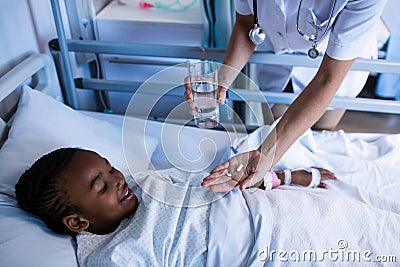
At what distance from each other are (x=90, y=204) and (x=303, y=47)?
924 millimetres

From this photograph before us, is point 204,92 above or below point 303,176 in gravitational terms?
above

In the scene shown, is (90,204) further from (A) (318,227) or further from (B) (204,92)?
(A) (318,227)

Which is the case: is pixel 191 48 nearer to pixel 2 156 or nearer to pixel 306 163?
pixel 306 163

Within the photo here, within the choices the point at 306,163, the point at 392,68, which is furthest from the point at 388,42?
the point at 306,163

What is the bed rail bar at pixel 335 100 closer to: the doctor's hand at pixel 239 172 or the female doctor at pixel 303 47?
the female doctor at pixel 303 47

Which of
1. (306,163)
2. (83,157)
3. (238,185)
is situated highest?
(83,157)

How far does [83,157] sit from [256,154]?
511 millimetres

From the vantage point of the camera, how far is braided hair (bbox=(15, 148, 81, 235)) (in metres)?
1.10

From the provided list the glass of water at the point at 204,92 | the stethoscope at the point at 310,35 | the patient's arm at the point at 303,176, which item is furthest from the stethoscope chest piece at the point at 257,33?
the patient's arm at the point at 303,176

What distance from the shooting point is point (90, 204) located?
3.78 ft

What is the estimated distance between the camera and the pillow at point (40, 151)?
1.07 metres

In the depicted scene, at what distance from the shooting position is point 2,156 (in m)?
1.32

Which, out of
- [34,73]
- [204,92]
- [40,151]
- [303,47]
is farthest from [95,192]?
[303,47]

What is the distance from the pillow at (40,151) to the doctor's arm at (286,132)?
1.19ft
